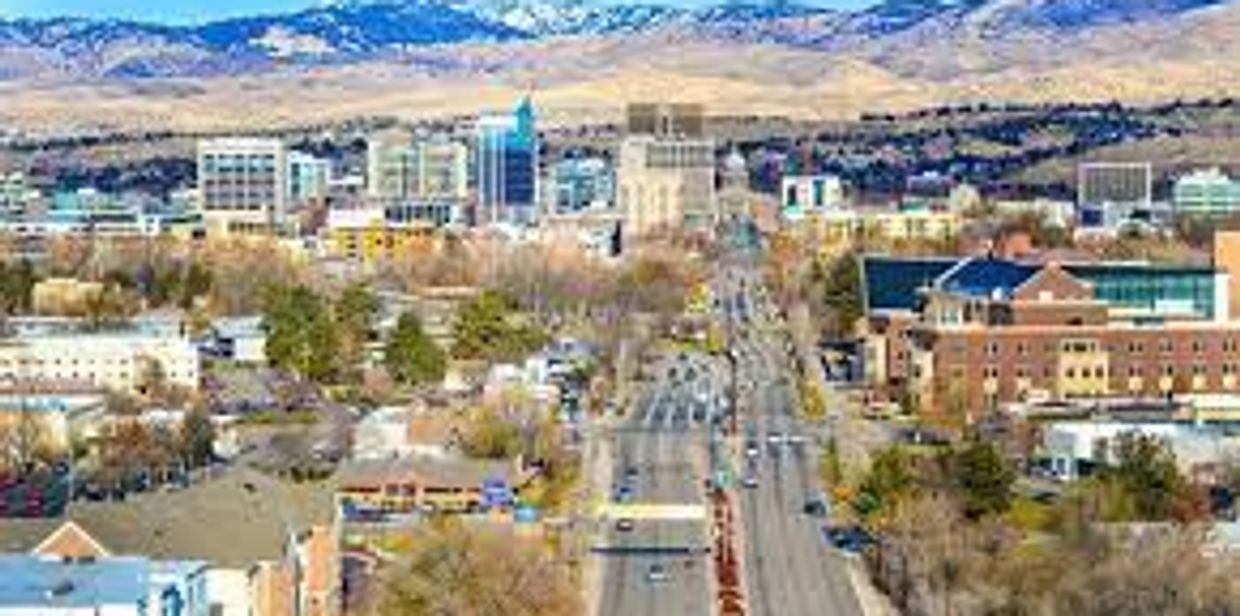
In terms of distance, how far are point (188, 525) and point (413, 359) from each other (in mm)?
18609

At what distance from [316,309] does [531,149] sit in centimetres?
3604

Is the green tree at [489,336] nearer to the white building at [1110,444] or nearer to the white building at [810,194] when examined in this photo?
the white building at [1110,444]

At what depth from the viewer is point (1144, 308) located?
1535 inches

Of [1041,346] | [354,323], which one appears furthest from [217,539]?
[354,323]

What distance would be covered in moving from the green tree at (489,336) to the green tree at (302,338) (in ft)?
6.03

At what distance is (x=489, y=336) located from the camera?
40250 mm

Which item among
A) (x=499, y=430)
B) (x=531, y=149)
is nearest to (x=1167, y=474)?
(x=499, y=430)

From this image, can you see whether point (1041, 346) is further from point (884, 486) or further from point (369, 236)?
point (369, 236)

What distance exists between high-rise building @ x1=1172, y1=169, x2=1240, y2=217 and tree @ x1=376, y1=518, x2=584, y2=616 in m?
43.7

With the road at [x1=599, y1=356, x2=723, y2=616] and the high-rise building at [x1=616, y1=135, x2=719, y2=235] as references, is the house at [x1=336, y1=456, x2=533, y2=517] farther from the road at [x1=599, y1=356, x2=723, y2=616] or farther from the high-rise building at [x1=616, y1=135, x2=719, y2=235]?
the high-rise building at [x1=616, y1=135, x2=719, y2=235]

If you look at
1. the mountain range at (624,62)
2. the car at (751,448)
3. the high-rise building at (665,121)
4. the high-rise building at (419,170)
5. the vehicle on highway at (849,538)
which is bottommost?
the vehicle on highway at (849,538)

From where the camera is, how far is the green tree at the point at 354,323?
1540 inches

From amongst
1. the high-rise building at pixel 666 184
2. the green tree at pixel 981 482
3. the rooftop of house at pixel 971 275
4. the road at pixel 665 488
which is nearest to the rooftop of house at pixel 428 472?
the road at pixel 665 488

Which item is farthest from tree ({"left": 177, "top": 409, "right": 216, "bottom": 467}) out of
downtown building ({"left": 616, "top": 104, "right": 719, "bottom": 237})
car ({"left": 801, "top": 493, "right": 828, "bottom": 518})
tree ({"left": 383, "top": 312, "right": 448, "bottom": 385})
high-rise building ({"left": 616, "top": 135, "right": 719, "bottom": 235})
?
high-rise building ({"left": 616, "top": 135, "right": 719, "bottom": 235})
